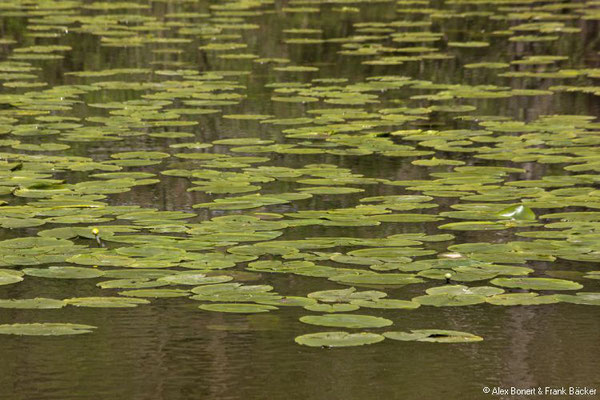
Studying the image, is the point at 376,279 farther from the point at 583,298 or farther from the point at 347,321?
the point at 583,298

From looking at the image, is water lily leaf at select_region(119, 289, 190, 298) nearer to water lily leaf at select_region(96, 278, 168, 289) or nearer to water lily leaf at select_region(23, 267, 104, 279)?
water lily leaf at select_region(96, 278, 168, 289)

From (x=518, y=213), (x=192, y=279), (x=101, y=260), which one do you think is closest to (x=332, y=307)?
(x=192, y=279)

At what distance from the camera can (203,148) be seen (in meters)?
7.08

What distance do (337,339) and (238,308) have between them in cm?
43

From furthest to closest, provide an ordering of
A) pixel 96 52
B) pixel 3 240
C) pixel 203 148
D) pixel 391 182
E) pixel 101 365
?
1. pixel 96 52
2. pixel 203 148
3. pixel 391 182
4. pixel 3 240
5. pixel 101 365

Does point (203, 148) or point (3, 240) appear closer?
point (3, 240)

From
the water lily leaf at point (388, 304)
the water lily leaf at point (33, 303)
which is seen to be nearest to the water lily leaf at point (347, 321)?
the water lily leaf at point (388, 304)

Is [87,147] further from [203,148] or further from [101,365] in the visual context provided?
[101,365]

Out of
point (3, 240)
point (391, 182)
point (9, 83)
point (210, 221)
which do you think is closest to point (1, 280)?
point (3, 240)

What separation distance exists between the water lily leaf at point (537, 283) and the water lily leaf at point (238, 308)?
81cm

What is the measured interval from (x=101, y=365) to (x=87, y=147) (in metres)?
3.31

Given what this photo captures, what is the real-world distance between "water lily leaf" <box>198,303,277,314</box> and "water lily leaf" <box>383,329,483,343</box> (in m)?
0.45

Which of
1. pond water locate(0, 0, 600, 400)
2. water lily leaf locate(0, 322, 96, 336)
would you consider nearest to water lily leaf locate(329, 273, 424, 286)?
pond water locate(0, 0, 600, 400)

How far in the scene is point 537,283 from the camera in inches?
180
